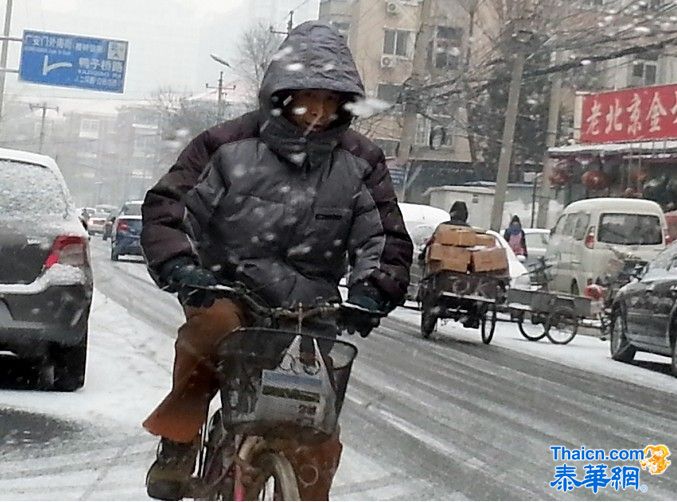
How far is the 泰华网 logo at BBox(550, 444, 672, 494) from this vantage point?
6.93 m

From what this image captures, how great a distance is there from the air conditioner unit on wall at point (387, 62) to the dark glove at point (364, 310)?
185 feet

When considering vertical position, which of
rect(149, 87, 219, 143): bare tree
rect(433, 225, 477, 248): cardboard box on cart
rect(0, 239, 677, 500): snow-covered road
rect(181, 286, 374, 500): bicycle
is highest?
rect(149, 87, 219, 143): bare tree

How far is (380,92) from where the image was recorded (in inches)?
2317

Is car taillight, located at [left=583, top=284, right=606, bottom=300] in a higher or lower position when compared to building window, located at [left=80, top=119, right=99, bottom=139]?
lower

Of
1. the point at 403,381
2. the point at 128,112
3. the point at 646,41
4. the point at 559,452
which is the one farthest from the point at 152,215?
the point at 128,112

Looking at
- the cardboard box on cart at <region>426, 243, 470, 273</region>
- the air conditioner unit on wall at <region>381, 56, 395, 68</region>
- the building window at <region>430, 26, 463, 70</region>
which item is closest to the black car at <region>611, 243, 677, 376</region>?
the cardboard box on cart at <region>426, 243, 470, 273</region>

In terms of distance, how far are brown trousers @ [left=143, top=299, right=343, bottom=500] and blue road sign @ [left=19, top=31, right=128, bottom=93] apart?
27885 mm

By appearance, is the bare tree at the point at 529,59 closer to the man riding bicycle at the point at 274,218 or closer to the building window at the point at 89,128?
the building window at the point at 89,128

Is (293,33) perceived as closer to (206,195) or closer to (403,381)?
(206,195)

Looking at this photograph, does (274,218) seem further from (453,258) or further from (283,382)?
(453,258)

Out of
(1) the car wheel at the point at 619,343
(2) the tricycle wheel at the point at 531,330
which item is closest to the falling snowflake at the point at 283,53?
(1) the car wheel at the point at 619,343

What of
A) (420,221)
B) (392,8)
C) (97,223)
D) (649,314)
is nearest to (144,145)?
(97,223)

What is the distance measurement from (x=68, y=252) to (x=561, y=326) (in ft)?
34.5

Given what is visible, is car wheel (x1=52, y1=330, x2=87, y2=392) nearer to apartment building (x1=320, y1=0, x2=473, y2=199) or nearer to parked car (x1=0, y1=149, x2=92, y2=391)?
parked car (x1=0, y1=149, x2=92, y2=391)
